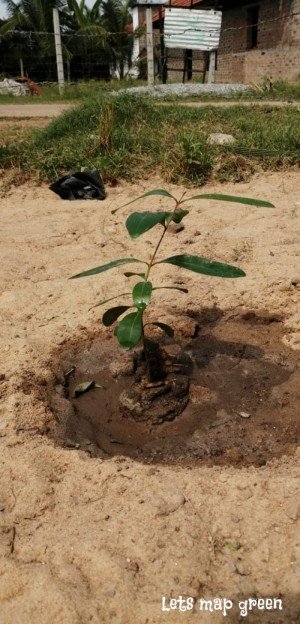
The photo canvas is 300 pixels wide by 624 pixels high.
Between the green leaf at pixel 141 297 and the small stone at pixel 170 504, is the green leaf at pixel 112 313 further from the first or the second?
the small stone at pixel 170 504

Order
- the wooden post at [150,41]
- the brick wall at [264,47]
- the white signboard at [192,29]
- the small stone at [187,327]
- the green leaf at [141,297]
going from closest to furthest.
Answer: the green leaf at [141,297]
the small stone at [187,327]
the wooden post at [150,41]
the white signboard at [192,29]
the brick wall at [264,47]

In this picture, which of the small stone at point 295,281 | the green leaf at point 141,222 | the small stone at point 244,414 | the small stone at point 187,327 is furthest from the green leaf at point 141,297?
the small stone at point 295,281

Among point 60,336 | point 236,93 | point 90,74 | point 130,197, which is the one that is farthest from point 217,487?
point 90,74

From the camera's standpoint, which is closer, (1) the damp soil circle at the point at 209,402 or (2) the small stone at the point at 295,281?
(1) the damp soil circle at the point at 209,402

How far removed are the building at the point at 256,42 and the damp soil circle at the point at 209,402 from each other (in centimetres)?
1108

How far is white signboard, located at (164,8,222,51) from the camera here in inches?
400

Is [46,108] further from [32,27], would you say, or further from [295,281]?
[32,27]

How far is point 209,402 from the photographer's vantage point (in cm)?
190

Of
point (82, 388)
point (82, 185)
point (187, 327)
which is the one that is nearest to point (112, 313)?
point (82, 388)

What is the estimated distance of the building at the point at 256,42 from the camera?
12.7 m

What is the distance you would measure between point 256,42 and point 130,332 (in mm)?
15548

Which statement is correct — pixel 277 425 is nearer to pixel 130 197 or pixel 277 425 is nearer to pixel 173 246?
pixel 173 246

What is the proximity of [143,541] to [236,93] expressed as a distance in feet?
29.7

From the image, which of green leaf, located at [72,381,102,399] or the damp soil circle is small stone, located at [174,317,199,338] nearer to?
the damp soil circle
